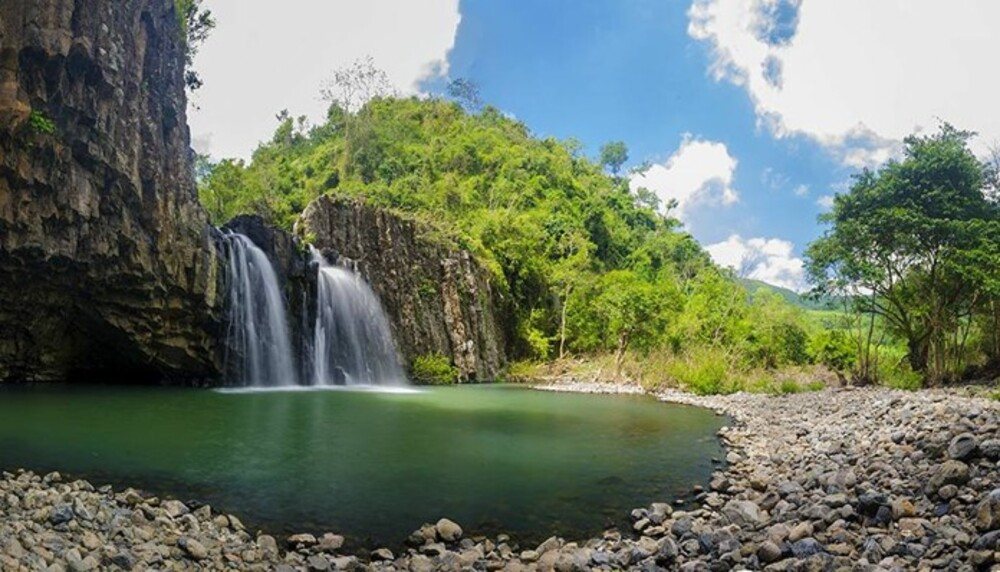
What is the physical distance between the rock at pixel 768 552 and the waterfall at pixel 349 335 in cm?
2112

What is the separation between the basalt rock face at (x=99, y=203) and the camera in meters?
14.6

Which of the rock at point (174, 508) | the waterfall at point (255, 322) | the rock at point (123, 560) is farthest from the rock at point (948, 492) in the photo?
the waterfall at point (255, 322)

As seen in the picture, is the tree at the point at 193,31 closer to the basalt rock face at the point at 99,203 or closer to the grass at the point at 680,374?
the basalt rock face at the point at 99,203

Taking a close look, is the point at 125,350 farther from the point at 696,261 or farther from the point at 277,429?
the point at 696,261

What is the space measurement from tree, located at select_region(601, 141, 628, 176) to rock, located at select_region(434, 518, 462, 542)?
67705mm

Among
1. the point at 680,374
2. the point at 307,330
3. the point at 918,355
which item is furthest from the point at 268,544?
the point at 918,355

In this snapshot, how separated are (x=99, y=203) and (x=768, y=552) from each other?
18480 millimetres

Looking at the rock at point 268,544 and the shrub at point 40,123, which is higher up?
the shrub at point 40,123

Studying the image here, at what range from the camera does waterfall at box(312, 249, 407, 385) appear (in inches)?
960

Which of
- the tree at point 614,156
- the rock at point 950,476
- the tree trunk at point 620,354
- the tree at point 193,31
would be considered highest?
the tree at point 614,156

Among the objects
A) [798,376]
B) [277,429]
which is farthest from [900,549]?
[798,376]

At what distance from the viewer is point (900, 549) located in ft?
14.2

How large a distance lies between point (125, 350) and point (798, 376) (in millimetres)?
25457

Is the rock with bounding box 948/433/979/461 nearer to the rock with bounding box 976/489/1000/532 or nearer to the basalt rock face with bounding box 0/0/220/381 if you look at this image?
the rock with bounding box 976/489/1000/532
